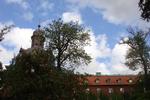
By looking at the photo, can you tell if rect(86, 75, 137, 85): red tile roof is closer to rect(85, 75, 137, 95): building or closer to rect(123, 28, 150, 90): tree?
rect(85, 75, 137, 95): building

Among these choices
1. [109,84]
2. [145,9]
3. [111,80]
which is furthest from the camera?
[111,80]

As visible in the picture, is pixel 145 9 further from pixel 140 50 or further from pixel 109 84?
pixel 109 84

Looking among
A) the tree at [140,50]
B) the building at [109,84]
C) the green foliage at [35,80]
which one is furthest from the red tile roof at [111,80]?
the green foliage at [35,80]

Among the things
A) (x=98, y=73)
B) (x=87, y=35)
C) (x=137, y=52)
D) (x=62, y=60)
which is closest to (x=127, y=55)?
(x=137, y=52)

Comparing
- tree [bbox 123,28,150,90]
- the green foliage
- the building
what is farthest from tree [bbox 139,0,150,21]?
the building

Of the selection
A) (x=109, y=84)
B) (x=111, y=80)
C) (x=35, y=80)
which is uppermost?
(x=111, y=80)

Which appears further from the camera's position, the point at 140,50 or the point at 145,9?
the point at 140,50

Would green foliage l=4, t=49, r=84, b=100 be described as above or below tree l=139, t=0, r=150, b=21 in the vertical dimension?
below

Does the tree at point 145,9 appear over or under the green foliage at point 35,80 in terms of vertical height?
over

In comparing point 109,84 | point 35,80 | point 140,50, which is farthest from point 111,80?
point 35,80

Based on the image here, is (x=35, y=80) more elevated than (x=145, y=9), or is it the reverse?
(x=145, y=9)

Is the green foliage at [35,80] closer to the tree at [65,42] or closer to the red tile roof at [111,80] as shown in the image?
the tree at [65,42]

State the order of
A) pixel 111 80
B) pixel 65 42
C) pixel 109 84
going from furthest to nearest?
pixel 111 80, pixel 109 84, pixel 65 42

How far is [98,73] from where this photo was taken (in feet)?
388
